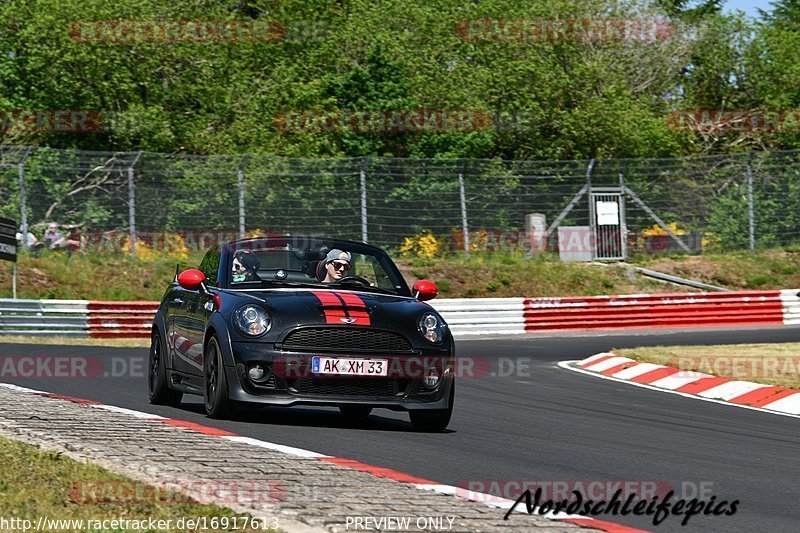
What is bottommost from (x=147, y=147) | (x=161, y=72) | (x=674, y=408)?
(x=674, y=408)

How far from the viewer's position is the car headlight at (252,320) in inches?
352

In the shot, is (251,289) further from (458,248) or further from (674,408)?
(458,248)

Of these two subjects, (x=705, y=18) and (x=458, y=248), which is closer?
(x=458, y=248)

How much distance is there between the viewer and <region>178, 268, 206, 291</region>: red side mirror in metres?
9.85

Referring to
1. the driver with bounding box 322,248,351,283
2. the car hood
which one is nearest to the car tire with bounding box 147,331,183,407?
the car hood

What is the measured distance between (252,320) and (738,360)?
9.27 metres

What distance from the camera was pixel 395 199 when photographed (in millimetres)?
27203

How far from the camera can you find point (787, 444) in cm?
961

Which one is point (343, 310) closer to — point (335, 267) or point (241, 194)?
point (335, 267)

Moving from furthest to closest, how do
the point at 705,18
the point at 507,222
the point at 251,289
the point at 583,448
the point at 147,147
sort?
the point at 705,18 → the point at 147,147 → the point at 507,222 → the point at 251,289 → the point at 583,448

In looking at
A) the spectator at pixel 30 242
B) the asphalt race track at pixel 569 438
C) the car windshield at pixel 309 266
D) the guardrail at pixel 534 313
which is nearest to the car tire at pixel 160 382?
the asphalt race track at pixel 569 438

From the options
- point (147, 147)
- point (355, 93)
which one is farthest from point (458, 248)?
point (147, 147)

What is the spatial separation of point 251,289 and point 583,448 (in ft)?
8.80

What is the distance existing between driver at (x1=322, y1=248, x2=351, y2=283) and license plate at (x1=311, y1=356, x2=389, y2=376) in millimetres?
1152
